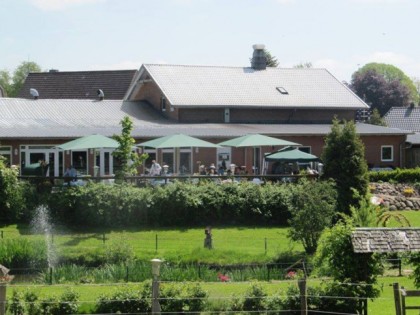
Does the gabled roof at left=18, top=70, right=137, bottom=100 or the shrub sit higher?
the gabled roof at left=18, top=70, right=137, bottom=100

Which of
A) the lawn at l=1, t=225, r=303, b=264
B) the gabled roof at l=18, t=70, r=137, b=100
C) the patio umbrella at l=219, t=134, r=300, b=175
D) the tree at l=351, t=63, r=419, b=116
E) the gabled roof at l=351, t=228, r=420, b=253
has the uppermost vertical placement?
the tree at l=351, t=63, r=419, b=116

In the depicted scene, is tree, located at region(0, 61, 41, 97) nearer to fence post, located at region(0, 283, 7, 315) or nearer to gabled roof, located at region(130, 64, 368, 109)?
gabled roof, located at region(130, 64, 368, 109)

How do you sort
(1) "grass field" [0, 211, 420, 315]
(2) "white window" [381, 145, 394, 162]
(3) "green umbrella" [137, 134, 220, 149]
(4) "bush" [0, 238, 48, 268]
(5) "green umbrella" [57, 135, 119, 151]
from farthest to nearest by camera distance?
(2) "white window" [381, 145, 394, 162] < (3) "green umbrella" [137, 134, 220, 149] < (5) "green umbrella" [57, 135, 119, 151] < (4) "bush" [0, 238, 48, 268] < (1) "grass field" [0, 211, 420, 315]

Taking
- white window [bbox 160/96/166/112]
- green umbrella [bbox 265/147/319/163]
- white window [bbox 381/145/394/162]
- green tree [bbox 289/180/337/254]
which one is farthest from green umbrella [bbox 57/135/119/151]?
white window [bbox 381/145/394/162]

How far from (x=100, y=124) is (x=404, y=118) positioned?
104 ft

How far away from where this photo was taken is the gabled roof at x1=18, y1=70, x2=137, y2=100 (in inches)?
2963

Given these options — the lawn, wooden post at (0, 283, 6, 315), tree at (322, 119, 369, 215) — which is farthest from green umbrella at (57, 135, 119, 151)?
wooden post at (0, 283, 6, 315)

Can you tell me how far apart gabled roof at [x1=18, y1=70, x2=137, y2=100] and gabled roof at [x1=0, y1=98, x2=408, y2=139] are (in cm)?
→ 1511

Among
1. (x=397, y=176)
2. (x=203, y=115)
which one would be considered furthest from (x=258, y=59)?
(x=397, y=176)

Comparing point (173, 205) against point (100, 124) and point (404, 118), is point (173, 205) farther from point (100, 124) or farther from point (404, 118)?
point (404, 118)

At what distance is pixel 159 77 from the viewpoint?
60000 mm

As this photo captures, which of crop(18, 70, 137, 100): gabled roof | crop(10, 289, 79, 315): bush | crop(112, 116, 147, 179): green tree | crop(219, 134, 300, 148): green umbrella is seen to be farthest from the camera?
crop(18, 70, 137, 100): gabled roof

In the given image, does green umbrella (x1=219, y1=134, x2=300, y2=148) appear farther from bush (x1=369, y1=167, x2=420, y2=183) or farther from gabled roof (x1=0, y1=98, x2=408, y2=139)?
bush (x1=369, y1=167, x2=420, y2=183)

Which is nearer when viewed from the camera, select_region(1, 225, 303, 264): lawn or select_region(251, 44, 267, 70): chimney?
select_region(1, 225, 303, 264): lawn
